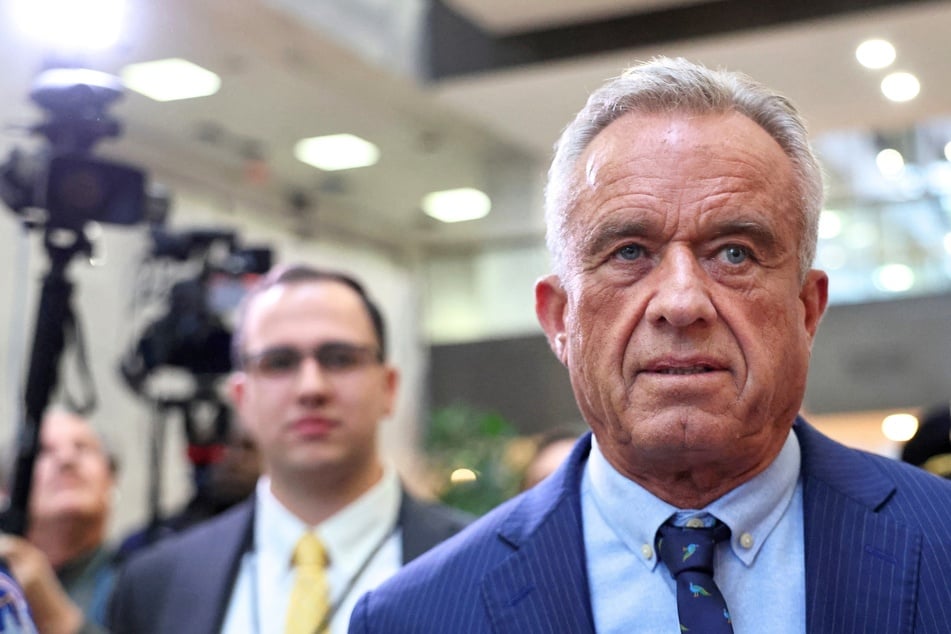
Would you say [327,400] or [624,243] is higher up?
[624,243]

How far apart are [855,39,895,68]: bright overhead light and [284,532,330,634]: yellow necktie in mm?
5303

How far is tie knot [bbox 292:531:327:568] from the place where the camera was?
7.37 feet

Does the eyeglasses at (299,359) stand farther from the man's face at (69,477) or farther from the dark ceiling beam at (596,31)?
the dark ceiling beam at (596,31)

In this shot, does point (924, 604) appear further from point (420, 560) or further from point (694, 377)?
point (420, 560)

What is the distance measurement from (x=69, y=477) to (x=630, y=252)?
2.50 metres

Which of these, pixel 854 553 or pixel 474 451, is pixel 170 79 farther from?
pixel 854 553

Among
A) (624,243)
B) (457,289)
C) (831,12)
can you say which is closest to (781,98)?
(624,243)

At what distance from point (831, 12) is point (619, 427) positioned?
5560 millimetres

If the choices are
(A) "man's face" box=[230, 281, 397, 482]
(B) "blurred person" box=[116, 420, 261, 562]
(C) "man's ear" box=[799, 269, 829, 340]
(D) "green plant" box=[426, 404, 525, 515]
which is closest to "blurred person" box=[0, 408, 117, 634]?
(B) "blurred person" box=[116, 420, 261, 562]

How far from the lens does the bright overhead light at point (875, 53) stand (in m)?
6.72

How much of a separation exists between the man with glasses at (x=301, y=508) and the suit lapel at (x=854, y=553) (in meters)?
0.92

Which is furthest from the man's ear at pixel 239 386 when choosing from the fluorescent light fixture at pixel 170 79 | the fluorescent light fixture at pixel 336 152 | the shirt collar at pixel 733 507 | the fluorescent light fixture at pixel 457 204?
the fluorescent light fixture at pixel 457 204

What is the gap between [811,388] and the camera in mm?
10484

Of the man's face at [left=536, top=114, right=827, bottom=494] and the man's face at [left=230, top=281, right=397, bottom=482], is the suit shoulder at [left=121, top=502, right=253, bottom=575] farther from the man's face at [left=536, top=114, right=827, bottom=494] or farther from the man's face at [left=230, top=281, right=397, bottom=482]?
the man's face at [left=536, top=114, right=827, bottom=494]
